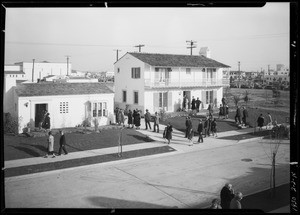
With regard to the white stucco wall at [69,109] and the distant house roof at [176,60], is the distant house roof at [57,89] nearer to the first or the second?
the white stucco wall at [69,109]

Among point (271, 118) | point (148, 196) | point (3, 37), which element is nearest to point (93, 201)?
point (148, 196)

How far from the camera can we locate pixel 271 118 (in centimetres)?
1859

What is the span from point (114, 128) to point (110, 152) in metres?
4.09

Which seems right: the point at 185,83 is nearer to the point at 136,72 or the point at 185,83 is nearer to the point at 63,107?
the point at 136,72

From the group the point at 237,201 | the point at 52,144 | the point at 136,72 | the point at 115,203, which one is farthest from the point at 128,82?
the point at 237,201

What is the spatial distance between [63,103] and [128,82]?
7.25 metres

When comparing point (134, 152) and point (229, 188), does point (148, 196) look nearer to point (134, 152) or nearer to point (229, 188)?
point (229, 188)

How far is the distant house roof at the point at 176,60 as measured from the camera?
21.2 metres

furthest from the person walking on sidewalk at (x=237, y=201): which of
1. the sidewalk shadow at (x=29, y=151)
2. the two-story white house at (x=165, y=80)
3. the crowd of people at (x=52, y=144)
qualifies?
the two-story white house at (x=165, y=80)

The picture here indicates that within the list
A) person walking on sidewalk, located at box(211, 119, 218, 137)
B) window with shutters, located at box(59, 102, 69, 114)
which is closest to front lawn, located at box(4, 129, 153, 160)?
window with shutters, located at box(59, 102, 69, 114)

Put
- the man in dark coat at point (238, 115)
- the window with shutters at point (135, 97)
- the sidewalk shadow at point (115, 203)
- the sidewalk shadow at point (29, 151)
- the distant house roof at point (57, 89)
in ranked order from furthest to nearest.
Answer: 1. the window with shutters at point (135, 97)
2. the man in dark coat at point (238, 115)
3. the distant house roof at point (57, 89)
4. the sidewalk shadow at point (29, 151)
5. the sidewalk shadow at point (115, 203)

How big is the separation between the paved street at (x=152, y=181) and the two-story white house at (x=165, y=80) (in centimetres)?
515

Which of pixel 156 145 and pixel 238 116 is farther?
pixel 238 116

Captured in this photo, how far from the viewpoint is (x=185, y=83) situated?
63.5 ft
